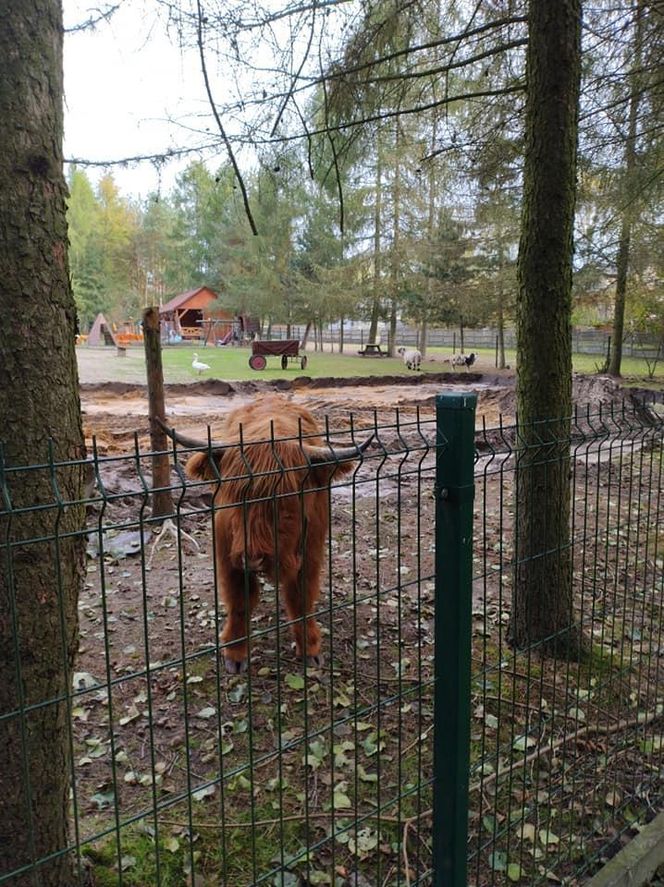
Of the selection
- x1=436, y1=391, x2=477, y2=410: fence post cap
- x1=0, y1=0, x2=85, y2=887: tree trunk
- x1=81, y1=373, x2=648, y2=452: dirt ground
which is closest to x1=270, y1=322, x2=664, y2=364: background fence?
x1=81, y1=373, x2=648, y2=452: dirt ground

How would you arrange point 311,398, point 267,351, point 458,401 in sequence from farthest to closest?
point 267,351
point 311,398
point 458,401

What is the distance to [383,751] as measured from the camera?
306 centimetres

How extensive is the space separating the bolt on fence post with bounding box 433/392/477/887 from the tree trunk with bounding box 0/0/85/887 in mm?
1037

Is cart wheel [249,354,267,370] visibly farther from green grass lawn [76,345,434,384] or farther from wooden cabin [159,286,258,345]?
wooden cabin [159,286,258,345]

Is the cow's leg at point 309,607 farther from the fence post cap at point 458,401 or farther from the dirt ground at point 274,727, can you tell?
the fence post cap at point 458,401

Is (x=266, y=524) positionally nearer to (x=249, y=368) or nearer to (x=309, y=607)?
(x=309, y=607)

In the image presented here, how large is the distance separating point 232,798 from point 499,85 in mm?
5299

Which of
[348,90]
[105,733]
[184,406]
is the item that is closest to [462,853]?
[105,733]

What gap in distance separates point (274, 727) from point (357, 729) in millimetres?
415

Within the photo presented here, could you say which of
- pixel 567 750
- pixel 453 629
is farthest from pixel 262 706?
pixel 453 629

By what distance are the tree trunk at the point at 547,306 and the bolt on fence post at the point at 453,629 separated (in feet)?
4.63

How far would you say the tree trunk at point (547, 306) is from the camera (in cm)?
341

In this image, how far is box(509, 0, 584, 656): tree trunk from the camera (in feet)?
11.2

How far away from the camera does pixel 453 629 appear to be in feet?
6.44
